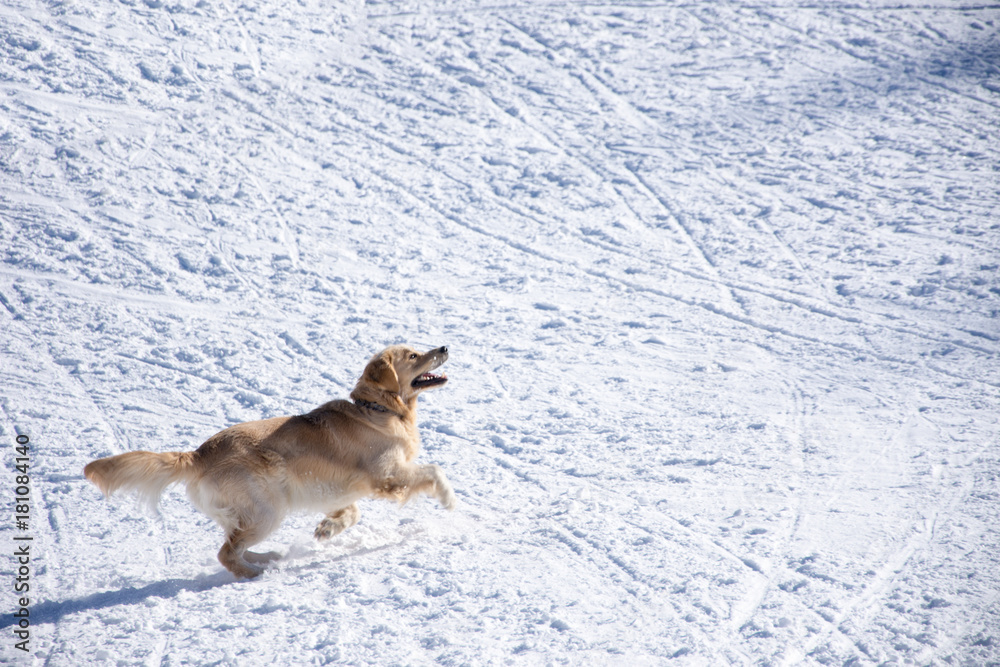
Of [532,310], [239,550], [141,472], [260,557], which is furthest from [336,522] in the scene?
[532,310]

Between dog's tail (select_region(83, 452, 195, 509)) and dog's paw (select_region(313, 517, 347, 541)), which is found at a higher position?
dog's tail (select_region(83, 452, 195, 509))

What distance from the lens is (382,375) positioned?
15.3 feet

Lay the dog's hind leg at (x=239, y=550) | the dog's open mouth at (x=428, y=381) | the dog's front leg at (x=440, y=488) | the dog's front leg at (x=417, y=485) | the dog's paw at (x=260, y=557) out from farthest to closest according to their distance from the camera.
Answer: the dog's open mouth at (x=428, y=381), the dog's front leg at (x=440, y=488), the dog's front leg at (x=417, y=485), the dog's paw at (x=260, y=557), the dog's hind leg at (x=239, y=550)

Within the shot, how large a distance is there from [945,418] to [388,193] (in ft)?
18.6

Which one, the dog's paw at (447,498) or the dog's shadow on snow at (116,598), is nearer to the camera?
the dog's shadow on snow at (116,598)

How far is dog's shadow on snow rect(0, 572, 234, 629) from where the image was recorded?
12.7 ft

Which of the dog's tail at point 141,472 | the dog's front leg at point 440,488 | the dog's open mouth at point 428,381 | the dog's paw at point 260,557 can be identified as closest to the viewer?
the dog's tail at point 141,472

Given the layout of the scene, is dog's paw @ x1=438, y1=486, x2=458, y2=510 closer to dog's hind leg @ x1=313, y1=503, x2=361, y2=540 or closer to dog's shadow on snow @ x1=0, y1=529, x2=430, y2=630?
dog's shadow on snow @ x1=0, y1=529, x2=430, y2=630

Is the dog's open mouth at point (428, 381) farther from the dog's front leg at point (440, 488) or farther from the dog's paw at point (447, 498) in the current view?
the dog's paw at point (447, 498)

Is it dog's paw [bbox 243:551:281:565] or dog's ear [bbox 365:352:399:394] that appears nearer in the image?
dog's paw [bbox 243:551:281:565]

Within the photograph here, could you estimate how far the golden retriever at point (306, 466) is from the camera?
412cm

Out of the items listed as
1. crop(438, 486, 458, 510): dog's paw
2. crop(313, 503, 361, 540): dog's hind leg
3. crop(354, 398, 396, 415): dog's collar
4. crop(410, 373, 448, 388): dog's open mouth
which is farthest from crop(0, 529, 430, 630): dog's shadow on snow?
crop(410, 373, 448, 388): dog's open mouth

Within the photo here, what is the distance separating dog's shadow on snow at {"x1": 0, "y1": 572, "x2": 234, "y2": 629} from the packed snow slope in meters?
0.02

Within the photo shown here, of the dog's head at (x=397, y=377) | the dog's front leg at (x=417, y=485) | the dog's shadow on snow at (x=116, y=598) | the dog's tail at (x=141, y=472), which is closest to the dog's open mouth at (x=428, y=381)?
the dog's head at (x=397, y=377)
